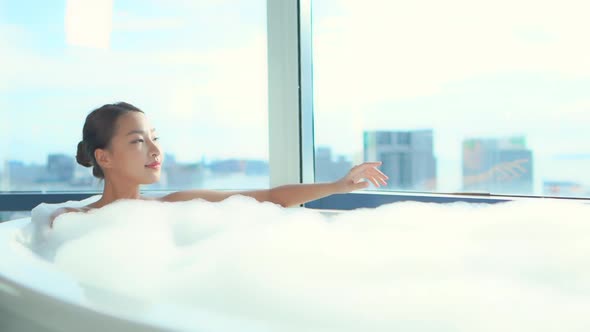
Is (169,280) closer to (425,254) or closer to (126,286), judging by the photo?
(126,286)

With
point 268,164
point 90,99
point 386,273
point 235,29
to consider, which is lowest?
point 386,273

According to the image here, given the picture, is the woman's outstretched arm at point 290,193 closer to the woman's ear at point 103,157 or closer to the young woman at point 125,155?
the young woman at point 125,155

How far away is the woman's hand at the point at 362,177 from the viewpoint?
169cm

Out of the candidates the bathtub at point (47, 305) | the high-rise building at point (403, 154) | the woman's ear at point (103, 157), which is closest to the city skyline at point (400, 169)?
the high-rise building at point (403, 154)

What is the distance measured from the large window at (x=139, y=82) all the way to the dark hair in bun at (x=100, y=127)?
110cm

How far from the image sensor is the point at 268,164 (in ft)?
8.36

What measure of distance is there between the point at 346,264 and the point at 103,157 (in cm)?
102

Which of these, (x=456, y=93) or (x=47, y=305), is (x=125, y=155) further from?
(x=456, y=93)

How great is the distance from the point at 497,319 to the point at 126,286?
602mm

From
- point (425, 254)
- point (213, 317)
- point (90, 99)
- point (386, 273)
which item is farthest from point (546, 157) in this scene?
point (90, 99)

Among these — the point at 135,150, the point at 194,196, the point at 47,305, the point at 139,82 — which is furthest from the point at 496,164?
the point at 47,305

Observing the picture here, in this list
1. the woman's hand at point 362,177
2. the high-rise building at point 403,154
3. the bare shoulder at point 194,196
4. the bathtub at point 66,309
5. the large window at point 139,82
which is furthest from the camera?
the large window at point 139,82

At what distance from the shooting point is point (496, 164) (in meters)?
2.52

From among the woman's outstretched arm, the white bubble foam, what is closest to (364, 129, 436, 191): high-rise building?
the woman's outstretched arm
